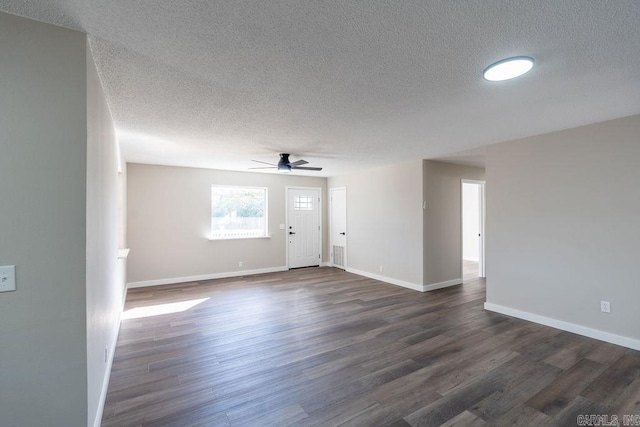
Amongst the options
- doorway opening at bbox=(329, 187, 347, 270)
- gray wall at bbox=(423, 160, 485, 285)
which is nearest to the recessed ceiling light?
gray wall at bbox=(423, 160, 485, 285)

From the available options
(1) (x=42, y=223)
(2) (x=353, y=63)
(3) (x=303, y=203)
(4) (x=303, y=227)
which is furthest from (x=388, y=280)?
(1) (x=42, y=223)

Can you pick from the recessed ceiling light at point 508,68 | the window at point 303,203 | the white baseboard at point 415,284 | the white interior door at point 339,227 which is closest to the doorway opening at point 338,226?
the white interior door at point 339,227

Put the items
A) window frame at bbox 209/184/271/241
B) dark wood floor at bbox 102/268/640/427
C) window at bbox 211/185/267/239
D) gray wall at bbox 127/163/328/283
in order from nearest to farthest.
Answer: dark wood floor at bbox 102/268/640/427
gray wall at bbox 127/163/328/283
window frame at bbox 209/184/271/241
window at bbox 211/185/267/239

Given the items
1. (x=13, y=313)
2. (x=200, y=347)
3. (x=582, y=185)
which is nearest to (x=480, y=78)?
(x=582, y=185)

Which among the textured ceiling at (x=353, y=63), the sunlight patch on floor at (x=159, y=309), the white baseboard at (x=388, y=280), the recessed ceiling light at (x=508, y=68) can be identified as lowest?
the sunlight patch on floor at (x=159, y=309)

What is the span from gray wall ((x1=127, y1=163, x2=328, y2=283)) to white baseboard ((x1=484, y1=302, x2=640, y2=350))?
486 cm

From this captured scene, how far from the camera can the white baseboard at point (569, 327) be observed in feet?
10.1

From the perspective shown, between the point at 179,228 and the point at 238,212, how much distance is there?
1.35m

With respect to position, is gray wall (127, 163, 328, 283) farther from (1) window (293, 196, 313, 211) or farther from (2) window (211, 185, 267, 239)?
(1) window (293, 196, 313, 211)

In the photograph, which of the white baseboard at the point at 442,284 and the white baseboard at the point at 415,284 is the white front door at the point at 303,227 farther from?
the white baseboard at the point at 442,284

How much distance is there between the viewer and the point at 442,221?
18.5ft

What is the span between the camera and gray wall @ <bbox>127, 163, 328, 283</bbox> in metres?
5.66

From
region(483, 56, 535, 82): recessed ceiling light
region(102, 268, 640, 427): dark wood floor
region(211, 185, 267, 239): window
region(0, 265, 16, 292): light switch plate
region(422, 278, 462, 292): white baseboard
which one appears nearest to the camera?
region(0, 265, 16, 292): light switch plate

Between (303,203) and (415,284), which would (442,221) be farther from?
(303,203)
